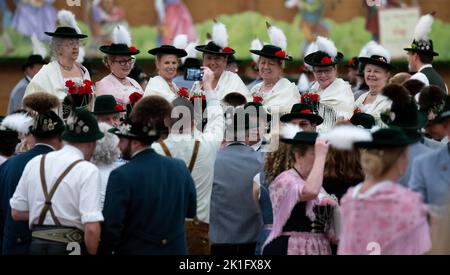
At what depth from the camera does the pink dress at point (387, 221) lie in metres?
5.43

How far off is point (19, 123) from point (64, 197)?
153cm

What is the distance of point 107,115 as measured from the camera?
27.4 ft

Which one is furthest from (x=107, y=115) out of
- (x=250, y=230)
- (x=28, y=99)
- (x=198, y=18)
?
(x=198, y=18)

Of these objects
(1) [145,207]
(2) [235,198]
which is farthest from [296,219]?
(2) [235,198]

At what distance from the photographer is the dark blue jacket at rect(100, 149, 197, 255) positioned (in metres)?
6.51

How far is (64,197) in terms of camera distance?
262 inches

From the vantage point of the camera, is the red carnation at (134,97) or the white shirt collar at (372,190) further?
the red carnation at (134,97)

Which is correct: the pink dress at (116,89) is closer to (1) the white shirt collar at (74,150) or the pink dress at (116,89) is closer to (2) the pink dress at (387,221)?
(1) the white shirt collar at (74,150)

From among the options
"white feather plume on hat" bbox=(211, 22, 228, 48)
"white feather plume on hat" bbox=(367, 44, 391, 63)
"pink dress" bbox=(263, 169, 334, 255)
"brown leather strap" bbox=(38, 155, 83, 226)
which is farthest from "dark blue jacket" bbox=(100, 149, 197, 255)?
"white feather plume on hat" bbox=(367, 44, 391, 63)

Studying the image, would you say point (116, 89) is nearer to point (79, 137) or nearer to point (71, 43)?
point (71, 43)

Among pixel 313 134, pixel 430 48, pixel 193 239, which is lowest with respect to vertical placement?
pixel 193 239

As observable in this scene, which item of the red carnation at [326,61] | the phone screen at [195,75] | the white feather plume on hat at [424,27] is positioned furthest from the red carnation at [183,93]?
the white feather plume on hat at [424,27]

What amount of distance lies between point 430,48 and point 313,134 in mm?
4535
